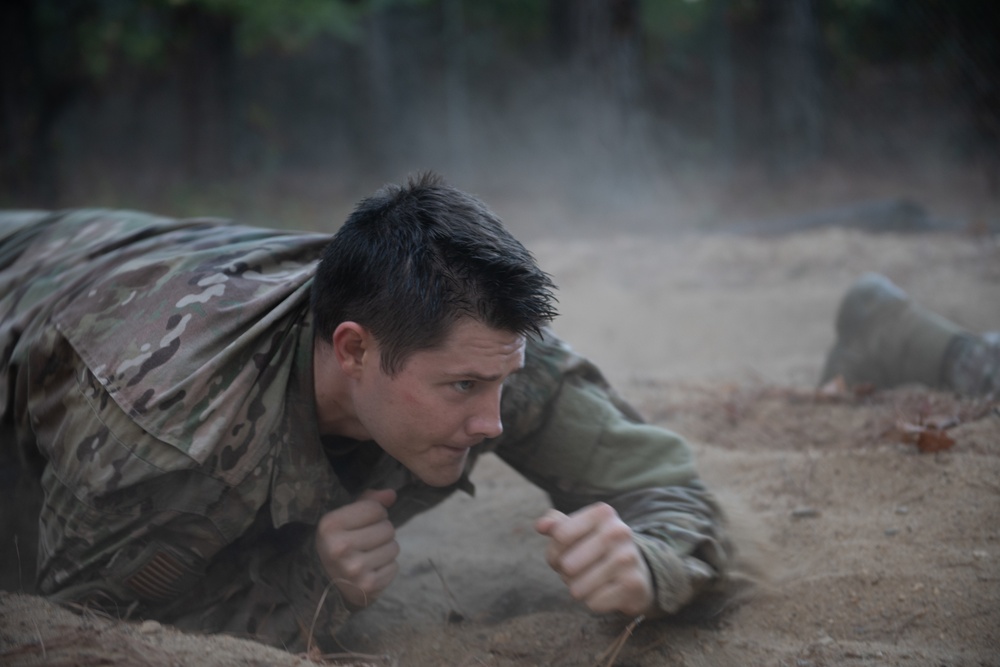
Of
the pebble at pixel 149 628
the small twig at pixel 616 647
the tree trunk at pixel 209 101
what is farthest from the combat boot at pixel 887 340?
the tree trunk at pixel 209 101

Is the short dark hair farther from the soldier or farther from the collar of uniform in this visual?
the soldier

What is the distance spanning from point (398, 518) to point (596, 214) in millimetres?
7172

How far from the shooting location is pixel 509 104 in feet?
44.8

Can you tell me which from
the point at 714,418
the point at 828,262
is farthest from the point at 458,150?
the point at 714,418

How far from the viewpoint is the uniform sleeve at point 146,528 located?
1807mm

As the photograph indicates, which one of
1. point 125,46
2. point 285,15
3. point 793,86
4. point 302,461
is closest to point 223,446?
point 302,461

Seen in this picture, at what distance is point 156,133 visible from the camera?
1371cm

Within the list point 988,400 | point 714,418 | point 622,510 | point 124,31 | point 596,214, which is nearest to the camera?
point 622,510

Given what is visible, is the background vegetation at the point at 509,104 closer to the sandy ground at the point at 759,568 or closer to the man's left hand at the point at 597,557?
the sandy ground at the point at 759,568

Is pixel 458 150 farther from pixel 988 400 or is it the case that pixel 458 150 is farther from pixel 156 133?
pixel 988 400

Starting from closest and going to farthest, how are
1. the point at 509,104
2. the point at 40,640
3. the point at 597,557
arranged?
the point at 40,640 < the point at 597,557 < the point at 509,104

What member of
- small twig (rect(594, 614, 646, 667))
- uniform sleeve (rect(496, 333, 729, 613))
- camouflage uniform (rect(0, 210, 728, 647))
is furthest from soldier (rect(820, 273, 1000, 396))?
small twig (rect(594, 614, 646, 667))

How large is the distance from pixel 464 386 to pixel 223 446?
1.72 feet

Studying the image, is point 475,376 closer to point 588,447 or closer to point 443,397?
A: point 443,397
